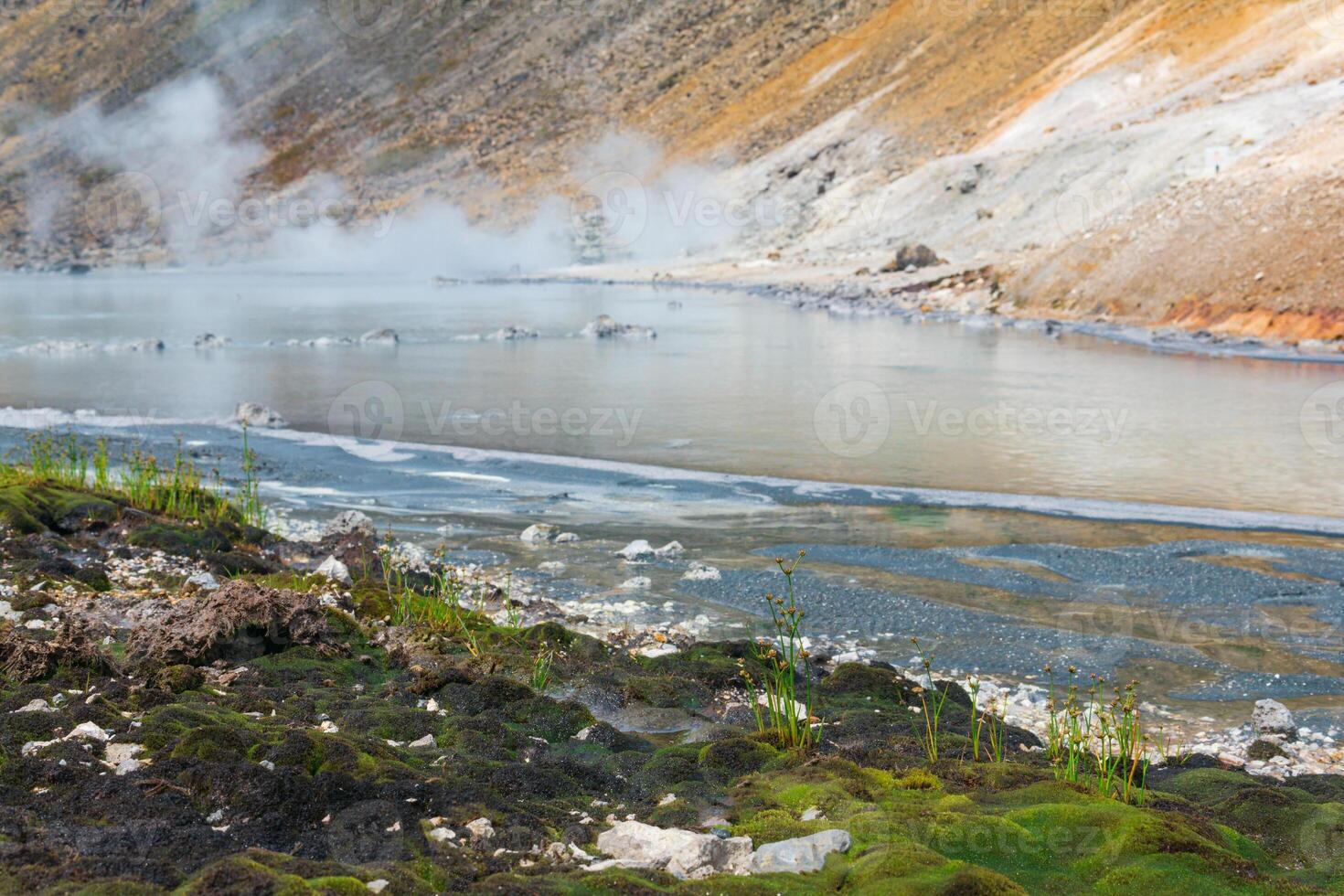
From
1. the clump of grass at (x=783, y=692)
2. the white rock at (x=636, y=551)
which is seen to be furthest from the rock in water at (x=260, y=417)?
the clump of grass at (x=783, y=692)

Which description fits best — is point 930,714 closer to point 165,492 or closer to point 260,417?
point 165,492

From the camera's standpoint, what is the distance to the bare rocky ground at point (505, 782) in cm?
379

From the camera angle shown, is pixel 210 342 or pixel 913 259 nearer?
pixel 210 342

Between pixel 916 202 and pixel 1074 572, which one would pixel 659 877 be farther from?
pixel 916 202

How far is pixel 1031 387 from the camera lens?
19.0 m

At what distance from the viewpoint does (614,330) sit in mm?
28922

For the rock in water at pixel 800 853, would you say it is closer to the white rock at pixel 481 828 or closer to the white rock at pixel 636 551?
the white rock at pixel 481 828

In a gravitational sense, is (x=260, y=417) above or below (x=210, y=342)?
below

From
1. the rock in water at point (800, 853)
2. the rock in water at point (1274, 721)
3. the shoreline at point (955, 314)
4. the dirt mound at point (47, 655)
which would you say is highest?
the shoreline at point (955, 314)

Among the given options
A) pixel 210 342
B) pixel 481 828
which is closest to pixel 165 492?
pixel 481 828

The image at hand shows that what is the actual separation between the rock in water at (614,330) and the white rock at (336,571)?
67.1ft

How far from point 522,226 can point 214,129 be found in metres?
56.0

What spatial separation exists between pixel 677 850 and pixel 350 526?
673 centimetres

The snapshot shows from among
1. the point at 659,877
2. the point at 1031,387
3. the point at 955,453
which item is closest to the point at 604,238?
the point at 1031,387
